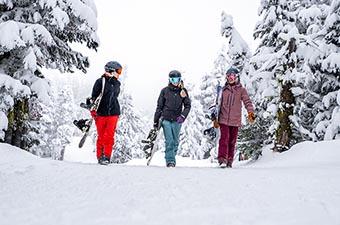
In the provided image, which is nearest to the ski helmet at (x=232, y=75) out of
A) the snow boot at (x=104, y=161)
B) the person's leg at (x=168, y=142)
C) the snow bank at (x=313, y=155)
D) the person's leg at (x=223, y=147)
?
the person's leg at (x=223, y=147)

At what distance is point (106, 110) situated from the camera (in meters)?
8.43

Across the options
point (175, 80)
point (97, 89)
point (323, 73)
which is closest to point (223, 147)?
point (175, 80)

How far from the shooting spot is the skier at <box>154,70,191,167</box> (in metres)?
8.94

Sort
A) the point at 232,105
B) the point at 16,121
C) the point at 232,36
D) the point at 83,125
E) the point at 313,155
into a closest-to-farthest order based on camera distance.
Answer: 1. the point at 83,125
2. the point at 232,105
3. the point at 313,155
4. the point at 16,121
5. the point at 232,36

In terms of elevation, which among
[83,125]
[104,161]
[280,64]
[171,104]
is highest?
[280,64]

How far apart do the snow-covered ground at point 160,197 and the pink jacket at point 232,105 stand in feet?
8.65

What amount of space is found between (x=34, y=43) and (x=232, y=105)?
17.7 feet

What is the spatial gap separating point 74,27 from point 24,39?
7.33ft

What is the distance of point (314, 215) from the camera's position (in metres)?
3.99

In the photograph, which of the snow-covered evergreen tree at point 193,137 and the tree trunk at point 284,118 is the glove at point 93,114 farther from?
the snow-covered evergreen tree at point 193,137

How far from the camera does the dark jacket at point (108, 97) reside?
843 centimetres

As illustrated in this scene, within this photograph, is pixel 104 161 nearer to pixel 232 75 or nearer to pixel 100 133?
pixel 100 133

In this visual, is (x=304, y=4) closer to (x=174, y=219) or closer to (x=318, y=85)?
(x=318, y=85)

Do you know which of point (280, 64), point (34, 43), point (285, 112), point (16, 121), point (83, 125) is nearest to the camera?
point (83, 125)
